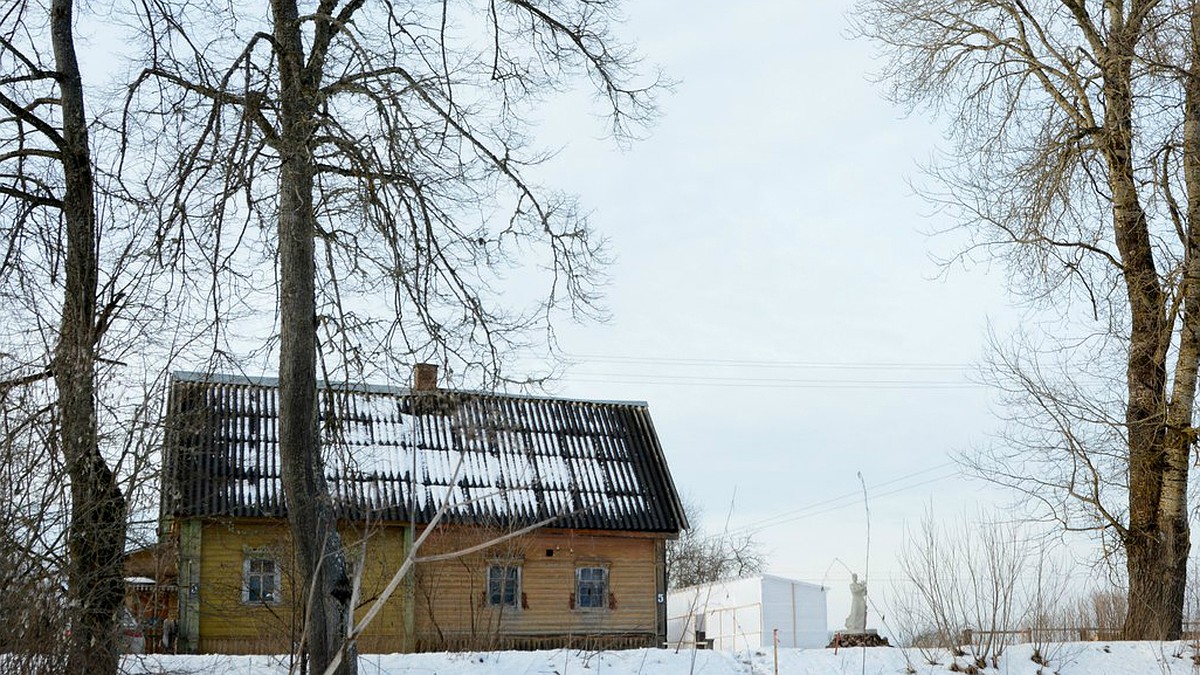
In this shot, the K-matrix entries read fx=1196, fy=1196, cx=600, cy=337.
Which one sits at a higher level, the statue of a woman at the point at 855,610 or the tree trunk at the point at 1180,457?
the tree trunk at the point at 1180,457

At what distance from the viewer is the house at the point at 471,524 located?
18.8 meters

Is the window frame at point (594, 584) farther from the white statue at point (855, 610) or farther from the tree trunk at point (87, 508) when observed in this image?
the tree trunk at point (87, 508)

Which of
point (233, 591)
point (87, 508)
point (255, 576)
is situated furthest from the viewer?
point (255, 576)

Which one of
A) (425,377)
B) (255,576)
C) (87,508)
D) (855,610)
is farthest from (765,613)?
(87,508)

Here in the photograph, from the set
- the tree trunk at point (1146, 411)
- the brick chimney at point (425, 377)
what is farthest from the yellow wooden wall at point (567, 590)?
the brick chimney at point (425, 377)

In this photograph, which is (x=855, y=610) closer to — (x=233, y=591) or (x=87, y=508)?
(x=233, y=591)

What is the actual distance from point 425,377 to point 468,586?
1212 centimetres

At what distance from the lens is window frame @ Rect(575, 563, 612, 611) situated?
22.3m

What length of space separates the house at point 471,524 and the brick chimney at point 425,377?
6.85 m

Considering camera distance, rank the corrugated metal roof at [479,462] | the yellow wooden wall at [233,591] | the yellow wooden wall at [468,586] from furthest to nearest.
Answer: the corrugated metal roof at [479,462] < the yellow wooden wall at [233,591] < the yellow wooden wall at [468,586]

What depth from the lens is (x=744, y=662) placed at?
36.9 feet

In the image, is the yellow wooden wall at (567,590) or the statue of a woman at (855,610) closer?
the statue of a woman at (855,610)

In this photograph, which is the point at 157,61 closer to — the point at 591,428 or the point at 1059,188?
the point at 1059,188

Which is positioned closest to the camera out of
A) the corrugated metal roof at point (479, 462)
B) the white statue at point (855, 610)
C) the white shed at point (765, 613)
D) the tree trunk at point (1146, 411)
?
the tree trunk at point (1146, 411)
